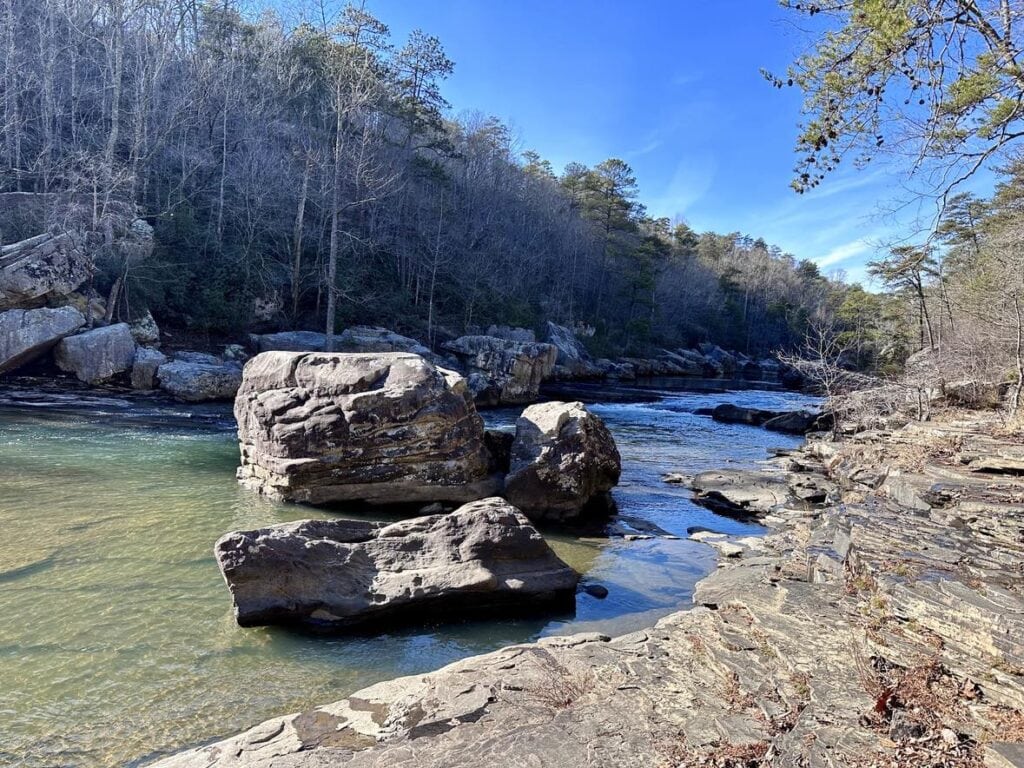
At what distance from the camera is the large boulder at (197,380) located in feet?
58.6

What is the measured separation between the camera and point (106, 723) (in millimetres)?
3941

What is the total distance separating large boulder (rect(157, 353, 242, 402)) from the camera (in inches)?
703

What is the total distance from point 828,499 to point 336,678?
1004 cm

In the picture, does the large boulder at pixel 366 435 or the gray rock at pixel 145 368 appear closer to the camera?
the large boulder at pixel 366 435

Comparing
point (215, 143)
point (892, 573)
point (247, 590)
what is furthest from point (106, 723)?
point (215, 143)

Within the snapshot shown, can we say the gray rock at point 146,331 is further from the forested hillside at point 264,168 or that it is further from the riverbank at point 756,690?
the riverbank at point 756,690

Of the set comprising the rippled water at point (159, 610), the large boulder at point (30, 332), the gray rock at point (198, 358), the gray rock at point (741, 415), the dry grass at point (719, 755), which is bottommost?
the rippled water at point (159, 610)

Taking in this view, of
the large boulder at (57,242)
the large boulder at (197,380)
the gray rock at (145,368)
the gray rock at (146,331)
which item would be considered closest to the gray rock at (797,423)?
the large boulder at (197,380)

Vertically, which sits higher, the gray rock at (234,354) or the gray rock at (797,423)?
the gray rock at (234,354)

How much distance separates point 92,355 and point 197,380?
9.39 feet

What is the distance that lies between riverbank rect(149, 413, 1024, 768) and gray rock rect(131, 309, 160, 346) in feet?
65.9

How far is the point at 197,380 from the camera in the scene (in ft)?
59.3

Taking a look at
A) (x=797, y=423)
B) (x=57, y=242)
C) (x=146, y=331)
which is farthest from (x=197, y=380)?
(x=797, y=423)

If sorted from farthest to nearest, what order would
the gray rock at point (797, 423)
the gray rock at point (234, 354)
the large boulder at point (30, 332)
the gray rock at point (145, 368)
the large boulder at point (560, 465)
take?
the gray rock at point (797, 423), the gray rock at point (234, 354), the gray rock at point (145, 368), the large boulder at point (30, 332), the large boulder at point (560, 465)
